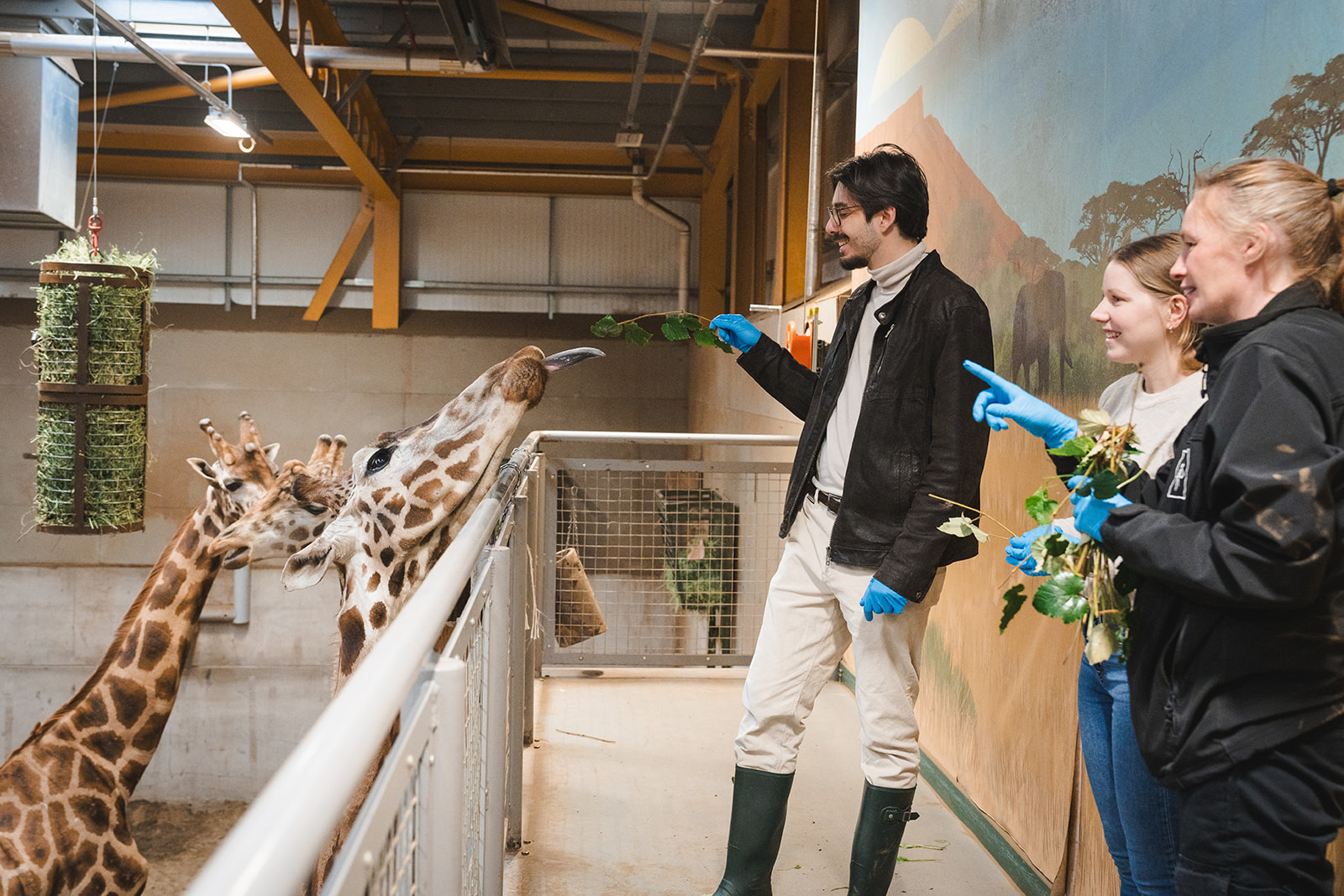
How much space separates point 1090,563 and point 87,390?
4208 mm

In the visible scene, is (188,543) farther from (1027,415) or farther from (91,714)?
(1027,415)

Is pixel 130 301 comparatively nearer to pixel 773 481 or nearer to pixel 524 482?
A: pixel 524 482

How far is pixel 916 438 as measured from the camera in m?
1.96

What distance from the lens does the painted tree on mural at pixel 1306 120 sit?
146cm

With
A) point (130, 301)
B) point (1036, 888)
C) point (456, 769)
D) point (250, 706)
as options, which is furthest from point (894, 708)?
point (250, 706)

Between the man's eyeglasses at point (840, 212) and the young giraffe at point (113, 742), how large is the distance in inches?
82.1

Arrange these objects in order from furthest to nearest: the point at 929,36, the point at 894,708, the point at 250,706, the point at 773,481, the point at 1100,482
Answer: the point at 250,706
the point at 773,481
the point at 929,36
the point at 894,708
the point at 1100,482

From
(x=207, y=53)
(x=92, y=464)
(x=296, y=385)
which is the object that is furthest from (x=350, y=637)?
(x=296, y=385)

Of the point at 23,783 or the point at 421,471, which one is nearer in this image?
the point at 421,471

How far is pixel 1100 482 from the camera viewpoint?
1274mm

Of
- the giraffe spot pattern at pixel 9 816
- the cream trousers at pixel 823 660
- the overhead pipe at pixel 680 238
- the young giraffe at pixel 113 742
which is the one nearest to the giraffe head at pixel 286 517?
the young giraffe at pixel 113 742

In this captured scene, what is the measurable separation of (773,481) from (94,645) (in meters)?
5.72

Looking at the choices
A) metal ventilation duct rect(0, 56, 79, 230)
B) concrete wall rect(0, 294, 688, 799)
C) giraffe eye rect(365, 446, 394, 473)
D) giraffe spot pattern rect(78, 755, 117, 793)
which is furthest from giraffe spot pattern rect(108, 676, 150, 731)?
concrete wall rect(0, 294, 688, 799)

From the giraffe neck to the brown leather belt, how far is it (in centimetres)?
204
